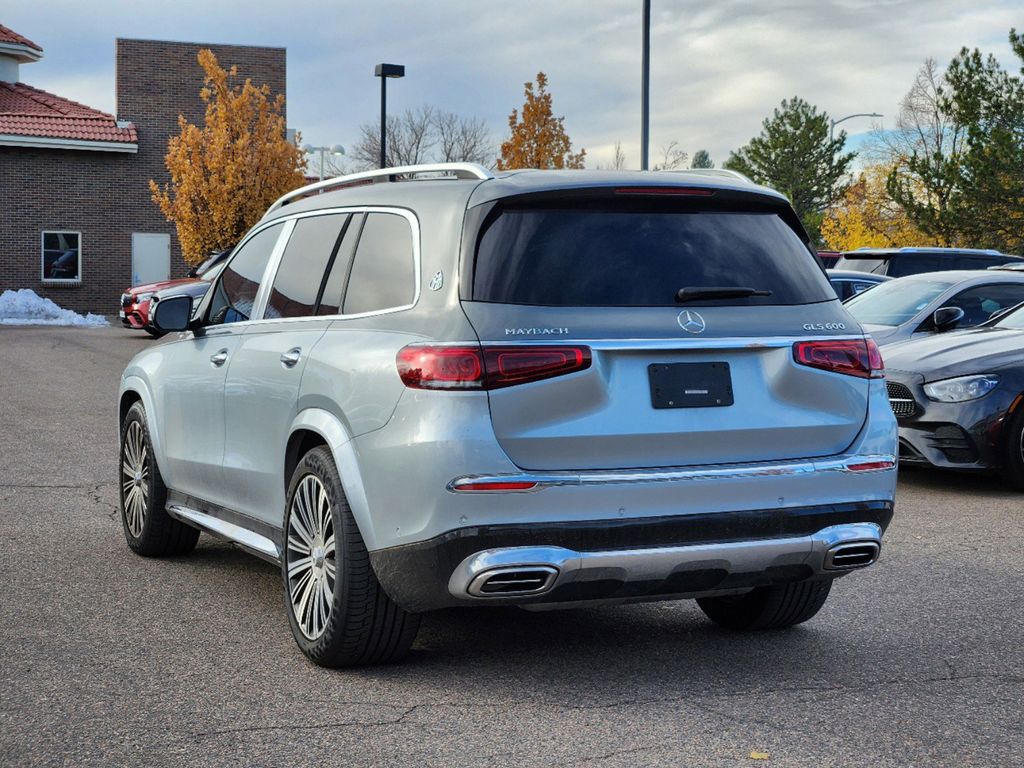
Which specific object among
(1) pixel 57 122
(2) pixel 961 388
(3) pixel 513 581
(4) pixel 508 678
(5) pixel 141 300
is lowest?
(4) pixel 508 678

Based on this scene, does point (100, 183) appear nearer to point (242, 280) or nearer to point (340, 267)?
point (242, 280)

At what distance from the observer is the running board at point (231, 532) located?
5754 millimetres

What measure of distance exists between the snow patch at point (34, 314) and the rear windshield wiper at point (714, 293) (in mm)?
31780

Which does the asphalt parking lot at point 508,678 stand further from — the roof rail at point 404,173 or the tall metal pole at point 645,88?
the tall metal pole at point 645,88

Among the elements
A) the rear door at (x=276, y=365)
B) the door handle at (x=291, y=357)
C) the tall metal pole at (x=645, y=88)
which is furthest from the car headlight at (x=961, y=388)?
the tall metal pole at (x=645, y=88)

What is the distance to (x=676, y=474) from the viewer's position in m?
4.68

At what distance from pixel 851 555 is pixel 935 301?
26.9 ft

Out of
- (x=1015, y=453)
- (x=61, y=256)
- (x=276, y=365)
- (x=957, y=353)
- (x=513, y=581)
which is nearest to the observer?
(x=513, y=581)

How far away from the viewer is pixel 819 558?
493 centimetres

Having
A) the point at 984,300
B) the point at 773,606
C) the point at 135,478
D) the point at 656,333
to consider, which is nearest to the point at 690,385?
the point at 656,333

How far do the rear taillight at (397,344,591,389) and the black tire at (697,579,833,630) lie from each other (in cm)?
162

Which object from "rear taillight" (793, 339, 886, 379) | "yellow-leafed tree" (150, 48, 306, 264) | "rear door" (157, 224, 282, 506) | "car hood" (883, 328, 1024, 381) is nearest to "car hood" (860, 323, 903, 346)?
"car hood" (883, 328, 1024, 381)

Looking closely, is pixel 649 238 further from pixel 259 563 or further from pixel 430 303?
pixel 259 563

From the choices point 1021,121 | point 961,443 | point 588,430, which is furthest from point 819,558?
point 1021,121
